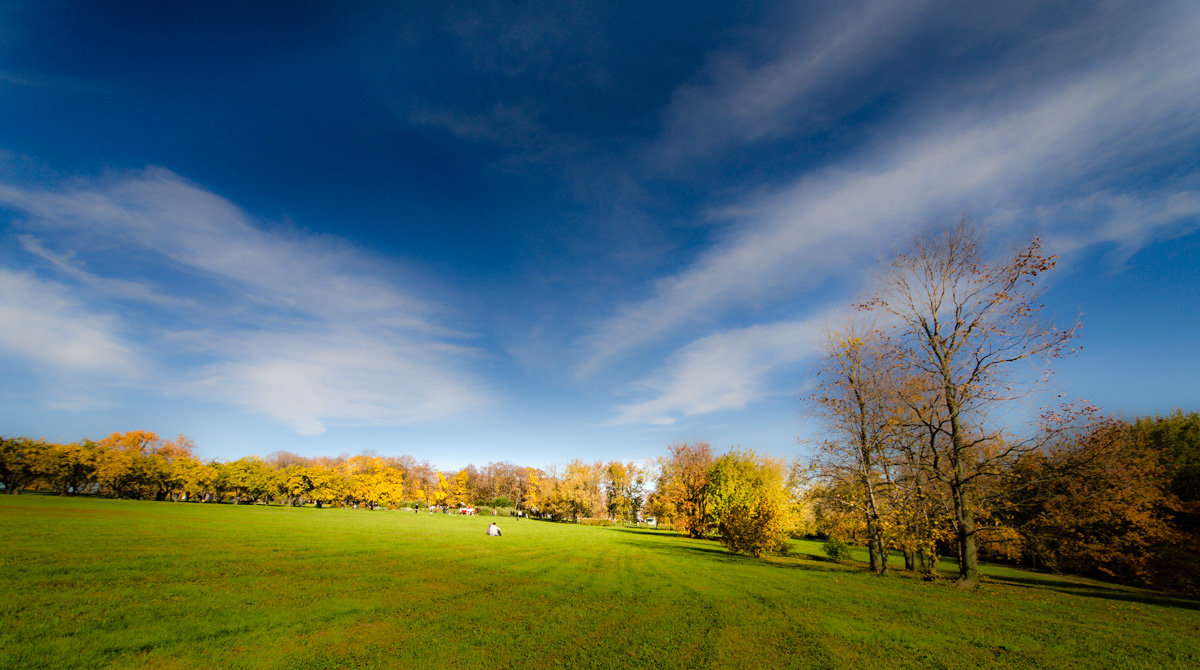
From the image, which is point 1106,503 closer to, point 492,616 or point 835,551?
point 835,551

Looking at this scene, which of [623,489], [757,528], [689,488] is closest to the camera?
[757,528]

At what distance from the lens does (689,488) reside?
51.1 metres

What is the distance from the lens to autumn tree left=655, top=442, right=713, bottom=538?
49.1 m

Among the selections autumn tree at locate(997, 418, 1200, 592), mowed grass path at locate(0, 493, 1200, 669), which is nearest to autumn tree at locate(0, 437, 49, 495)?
mowed grass path at locate(0, 493, 1200, 669)

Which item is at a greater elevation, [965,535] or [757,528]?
[965,535]

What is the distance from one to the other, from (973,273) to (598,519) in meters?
72.4

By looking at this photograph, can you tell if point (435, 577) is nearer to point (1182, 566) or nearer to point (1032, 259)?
point (1032, 259)

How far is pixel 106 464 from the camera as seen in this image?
146 feet

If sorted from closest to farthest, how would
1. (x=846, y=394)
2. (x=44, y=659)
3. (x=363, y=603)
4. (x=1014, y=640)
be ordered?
(x=44, y=659), (x=1014, y=640), (x=363, y=603), (x=846, y=394)

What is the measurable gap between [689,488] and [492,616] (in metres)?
45.1

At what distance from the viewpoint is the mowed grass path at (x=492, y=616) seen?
7.15 meters

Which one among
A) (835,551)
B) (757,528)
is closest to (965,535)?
(757,528)

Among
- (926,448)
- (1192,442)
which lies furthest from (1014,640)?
(1192,442)

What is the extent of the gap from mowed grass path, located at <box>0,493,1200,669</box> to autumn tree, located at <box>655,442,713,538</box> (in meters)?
32.5
